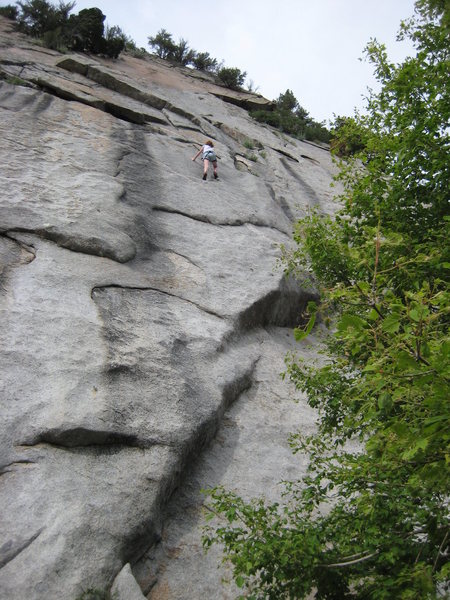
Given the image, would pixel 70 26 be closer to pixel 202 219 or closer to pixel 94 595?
pixel 202 219

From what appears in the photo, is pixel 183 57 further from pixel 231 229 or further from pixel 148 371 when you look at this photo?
pixel 148 371

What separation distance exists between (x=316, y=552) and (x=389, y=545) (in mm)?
615

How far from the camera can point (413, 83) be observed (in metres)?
5.98

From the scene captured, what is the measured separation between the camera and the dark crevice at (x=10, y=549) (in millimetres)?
4129

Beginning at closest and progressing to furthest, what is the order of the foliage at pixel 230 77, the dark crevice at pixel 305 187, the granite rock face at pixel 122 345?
1. the granite rock face at pixel 122 345
2. the dark crevice at pixel 305 187
3. the foliage at pixel 230 77

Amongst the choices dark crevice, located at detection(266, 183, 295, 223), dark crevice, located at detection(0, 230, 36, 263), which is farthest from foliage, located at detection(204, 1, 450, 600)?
dark crevice, located at detection(266, 183, 295, 223)

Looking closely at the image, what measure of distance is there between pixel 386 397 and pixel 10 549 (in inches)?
150

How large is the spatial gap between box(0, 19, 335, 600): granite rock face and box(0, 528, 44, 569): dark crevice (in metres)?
0.01

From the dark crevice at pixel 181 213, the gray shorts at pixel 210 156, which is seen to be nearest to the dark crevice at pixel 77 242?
the dark crevice at pixel 181 213

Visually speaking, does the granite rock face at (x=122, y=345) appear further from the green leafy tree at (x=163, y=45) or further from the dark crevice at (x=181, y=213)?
the green leafy tree at (x=163, y=45)

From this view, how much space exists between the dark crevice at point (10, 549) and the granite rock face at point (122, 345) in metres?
0.01

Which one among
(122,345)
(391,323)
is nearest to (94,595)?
(122,345)

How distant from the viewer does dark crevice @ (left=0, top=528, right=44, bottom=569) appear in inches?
→ 163

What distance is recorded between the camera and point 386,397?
2.49 metres
